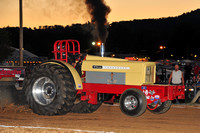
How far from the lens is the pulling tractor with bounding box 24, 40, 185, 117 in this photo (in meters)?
8.34

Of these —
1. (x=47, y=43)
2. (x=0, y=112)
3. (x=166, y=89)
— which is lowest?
(x=0, y=112)

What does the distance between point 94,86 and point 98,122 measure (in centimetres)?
106

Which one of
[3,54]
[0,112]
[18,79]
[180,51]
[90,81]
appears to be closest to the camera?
[90,81]

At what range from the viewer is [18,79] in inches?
560

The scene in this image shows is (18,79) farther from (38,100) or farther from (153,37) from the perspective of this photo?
(153,37)

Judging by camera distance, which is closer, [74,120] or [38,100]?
[74,120]

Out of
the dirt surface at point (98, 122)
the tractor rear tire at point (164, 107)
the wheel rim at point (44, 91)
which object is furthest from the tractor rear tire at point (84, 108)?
the tractor rear tire at point (164, 107)

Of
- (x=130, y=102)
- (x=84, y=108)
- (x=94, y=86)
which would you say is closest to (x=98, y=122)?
(x=130, y=102)

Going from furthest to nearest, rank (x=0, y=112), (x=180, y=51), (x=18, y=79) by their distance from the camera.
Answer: (x=180, y=51)
(x=18, y=79)
(x=0, y=112)

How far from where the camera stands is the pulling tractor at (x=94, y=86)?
8344 millimetres

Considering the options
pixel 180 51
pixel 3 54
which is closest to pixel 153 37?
pixel 180 51

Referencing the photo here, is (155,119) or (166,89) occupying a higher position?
(166,89)

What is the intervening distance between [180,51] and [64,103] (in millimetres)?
92477

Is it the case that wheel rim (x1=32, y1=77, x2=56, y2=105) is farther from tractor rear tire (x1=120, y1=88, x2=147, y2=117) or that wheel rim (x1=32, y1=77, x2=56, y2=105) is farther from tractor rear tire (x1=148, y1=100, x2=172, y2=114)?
tractor rear tire (x1=148, y1=100, x2=172, y2=114)
